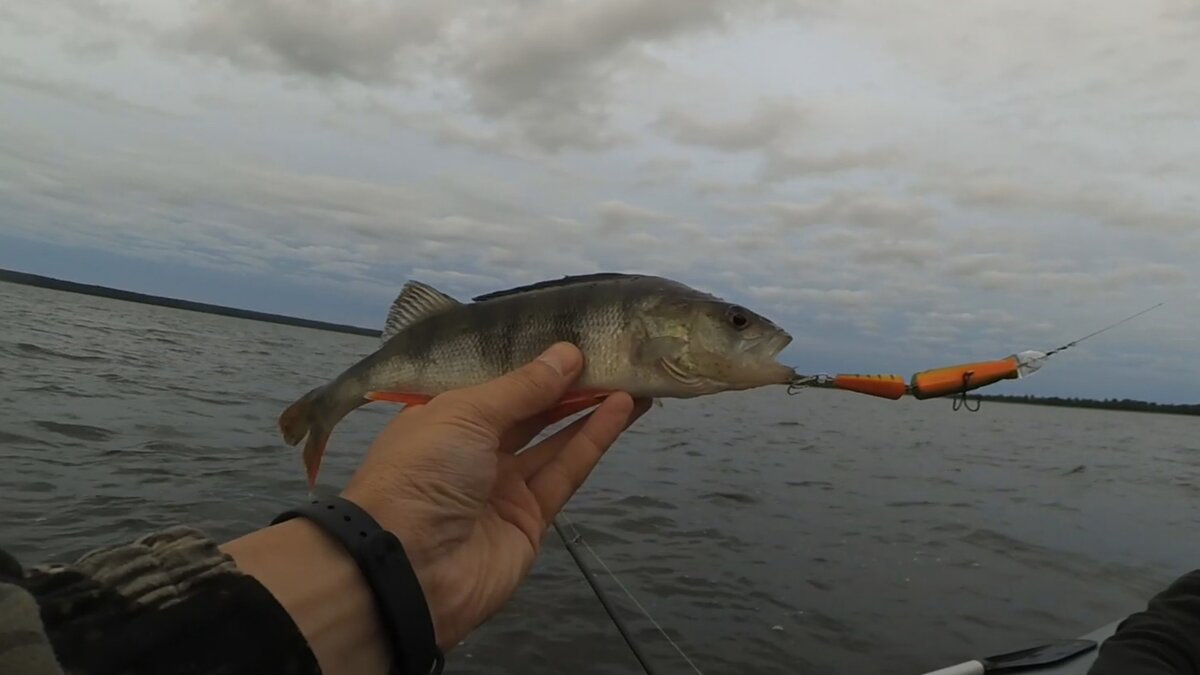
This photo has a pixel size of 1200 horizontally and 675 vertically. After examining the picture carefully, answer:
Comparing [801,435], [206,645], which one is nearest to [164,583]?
[206,645]

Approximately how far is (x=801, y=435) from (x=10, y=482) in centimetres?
2287

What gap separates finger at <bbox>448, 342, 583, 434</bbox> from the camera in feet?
9.11

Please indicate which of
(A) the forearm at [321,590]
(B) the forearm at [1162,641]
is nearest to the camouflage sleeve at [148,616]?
(A) the forearm at [321,590]

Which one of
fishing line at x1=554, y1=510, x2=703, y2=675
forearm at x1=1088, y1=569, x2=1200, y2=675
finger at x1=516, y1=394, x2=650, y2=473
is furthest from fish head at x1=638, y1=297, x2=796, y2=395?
forearm at x1=1088, y1=569, x2=1200, y2=675

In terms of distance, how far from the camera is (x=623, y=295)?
11.0ft

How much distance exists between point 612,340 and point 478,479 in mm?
976

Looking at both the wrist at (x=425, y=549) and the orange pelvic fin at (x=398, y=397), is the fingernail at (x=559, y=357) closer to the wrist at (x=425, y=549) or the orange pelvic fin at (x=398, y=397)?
the orange pelvic fin at (x=398, y=397)

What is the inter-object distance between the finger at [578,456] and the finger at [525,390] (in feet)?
0.76

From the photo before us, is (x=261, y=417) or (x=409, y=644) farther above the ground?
(x=409, y=644)

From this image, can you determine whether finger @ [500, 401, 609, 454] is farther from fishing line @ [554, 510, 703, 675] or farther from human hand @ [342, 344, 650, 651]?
fishing line @ [554, 510, 703, 675]

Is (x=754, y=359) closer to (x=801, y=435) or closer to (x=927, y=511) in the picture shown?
(x=927, y=511)

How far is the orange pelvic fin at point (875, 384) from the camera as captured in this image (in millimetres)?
3312

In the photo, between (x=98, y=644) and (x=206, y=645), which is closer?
(x=98, y=644)

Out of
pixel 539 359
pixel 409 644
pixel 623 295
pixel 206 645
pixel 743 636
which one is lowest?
pixel 743 636
